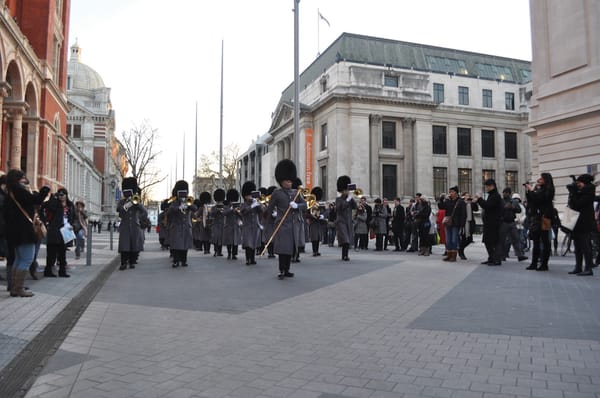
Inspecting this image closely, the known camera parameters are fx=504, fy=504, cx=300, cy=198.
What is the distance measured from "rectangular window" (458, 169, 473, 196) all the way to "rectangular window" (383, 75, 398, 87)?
13468mm

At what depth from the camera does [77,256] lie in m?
16.9

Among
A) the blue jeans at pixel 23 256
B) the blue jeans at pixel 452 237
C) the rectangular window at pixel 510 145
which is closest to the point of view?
the blue jeans at pixel 23 256

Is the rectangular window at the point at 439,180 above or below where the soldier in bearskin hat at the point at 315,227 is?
above

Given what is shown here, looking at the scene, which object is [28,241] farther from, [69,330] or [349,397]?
[349,397]

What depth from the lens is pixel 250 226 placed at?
1467cm

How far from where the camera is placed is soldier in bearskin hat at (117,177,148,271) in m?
13.7

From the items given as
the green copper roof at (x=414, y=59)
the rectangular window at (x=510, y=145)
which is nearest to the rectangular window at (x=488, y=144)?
the rectangular window at (x=510, y=145)

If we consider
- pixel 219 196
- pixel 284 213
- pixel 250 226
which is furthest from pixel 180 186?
pixel 284 213

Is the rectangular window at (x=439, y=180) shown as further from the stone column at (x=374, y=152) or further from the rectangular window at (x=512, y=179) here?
the rectangular window at (x=512, y=179)

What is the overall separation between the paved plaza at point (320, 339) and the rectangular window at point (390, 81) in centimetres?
4797

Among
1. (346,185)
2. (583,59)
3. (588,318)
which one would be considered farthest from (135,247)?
(583,59)

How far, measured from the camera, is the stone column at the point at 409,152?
56.3 meters

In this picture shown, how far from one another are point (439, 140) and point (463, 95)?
657cm

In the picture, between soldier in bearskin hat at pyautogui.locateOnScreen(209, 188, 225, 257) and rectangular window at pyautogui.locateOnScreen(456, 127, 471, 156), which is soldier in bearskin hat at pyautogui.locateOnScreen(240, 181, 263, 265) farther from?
rectangular window at pyautogui.locateOnScreen(456, 127, 471, 156)
